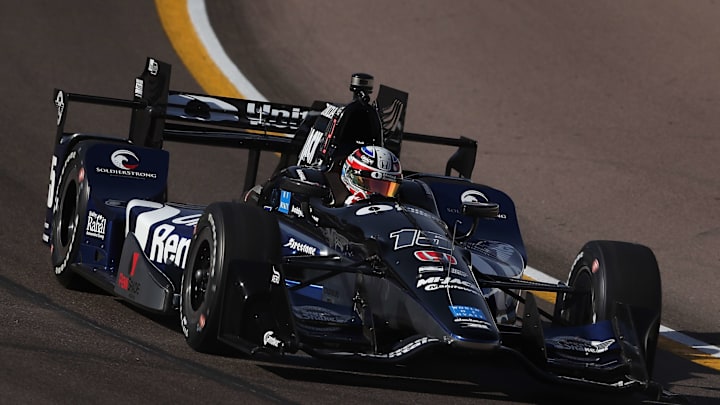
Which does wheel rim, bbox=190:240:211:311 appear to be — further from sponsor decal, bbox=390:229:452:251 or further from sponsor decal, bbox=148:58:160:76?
sponsor decal, bbox=148:58:160:76

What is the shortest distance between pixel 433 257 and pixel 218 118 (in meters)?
3.58

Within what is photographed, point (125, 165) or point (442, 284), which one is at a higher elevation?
point (125, 165)

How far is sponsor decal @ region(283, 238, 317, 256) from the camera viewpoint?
8930 mm

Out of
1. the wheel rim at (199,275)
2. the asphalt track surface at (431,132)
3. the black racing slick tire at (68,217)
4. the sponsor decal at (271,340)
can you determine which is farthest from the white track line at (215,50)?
the sponsor decal at (271,340)

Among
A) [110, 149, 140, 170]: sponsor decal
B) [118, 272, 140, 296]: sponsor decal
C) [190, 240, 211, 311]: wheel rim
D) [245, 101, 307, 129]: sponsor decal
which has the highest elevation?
[245, 101, 307, 129]: sponsor decal

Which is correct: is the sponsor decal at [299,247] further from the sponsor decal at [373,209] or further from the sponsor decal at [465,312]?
the sponsor decal at [465,312]

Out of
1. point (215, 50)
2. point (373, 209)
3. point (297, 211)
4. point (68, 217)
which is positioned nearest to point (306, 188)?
point (297, 211)

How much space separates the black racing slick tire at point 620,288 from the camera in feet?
27.4

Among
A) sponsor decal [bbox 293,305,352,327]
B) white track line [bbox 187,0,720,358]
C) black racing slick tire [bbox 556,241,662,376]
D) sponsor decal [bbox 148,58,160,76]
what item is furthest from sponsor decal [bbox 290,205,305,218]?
white track line [bbox 187,0,720,358]

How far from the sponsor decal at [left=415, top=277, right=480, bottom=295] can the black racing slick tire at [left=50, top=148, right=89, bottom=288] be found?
298 cm

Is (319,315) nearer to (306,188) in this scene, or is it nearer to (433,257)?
(433,257)

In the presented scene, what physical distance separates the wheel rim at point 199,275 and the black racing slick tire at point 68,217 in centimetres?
164

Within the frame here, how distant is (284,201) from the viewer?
938 cm

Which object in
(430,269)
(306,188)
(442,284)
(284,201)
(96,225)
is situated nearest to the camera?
(442,284)
